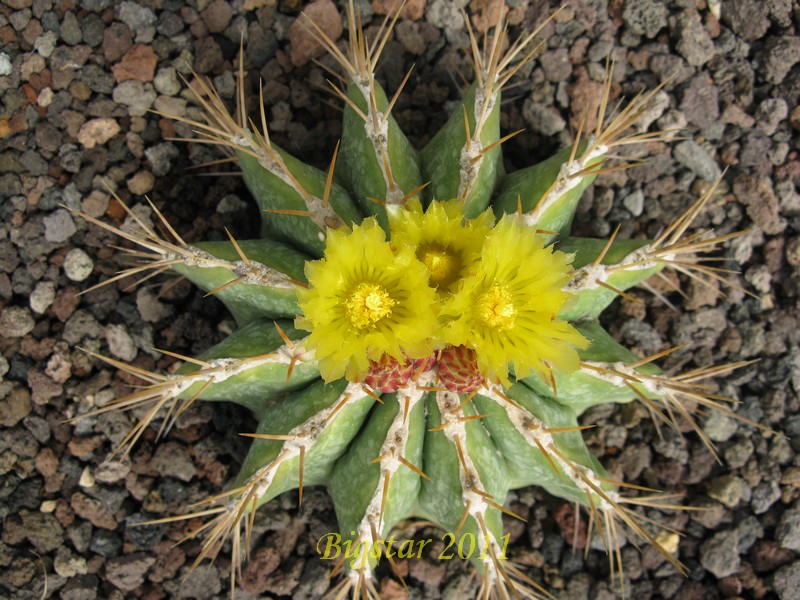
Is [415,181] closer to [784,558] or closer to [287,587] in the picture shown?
[287,587]

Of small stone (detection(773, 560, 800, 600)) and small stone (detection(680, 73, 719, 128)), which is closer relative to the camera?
small stone (detection(773, 560, 800, 600))

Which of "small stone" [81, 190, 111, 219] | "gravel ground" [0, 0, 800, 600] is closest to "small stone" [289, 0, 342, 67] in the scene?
"gravel ground" [0, 0, 800, 600]

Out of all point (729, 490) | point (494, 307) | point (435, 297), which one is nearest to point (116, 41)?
point (435, 297)

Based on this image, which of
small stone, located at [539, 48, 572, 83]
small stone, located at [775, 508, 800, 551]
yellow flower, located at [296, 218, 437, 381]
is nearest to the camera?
yellow flower, located at [296, 218, 437, 381]

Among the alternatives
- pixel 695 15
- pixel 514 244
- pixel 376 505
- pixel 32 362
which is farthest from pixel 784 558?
pixel 32 362

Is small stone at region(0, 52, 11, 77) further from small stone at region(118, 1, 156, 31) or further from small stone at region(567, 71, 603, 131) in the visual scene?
small stone at region(567, 71, 603, 131)

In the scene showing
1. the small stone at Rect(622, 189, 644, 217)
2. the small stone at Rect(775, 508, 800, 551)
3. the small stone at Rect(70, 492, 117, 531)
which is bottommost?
the small stone at Rect(775, 508, 800, 551)

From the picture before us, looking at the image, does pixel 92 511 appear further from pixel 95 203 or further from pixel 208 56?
pixel 208 56
